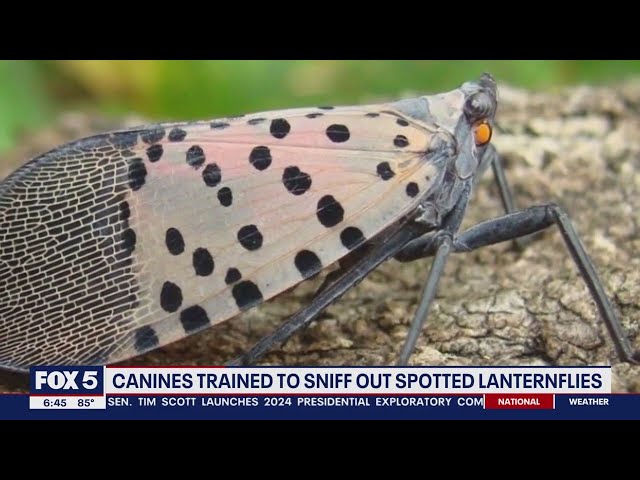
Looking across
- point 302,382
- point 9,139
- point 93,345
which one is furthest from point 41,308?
point 9,139

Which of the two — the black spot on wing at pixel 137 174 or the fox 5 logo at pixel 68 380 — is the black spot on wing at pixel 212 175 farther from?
the fox 5 logo at pixel 68 380

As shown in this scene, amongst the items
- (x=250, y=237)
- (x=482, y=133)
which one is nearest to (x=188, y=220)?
(x=250, y=237)

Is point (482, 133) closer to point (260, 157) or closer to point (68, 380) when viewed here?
point (260, 157)

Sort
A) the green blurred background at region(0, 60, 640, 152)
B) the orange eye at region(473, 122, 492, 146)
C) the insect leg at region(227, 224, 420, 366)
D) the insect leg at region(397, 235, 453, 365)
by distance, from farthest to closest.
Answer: the green blurred background at region(0, 60, 640, 152)
the orange eye at region(473, 122, 492, 146)
the insect leg at region(227, 224, 420, 366)
the insect leg at region(397, 235, 453, 365)

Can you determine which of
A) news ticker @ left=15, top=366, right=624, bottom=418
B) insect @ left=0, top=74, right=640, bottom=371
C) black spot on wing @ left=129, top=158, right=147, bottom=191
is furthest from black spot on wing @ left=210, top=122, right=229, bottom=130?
news ticker @ left=15, top=366, right=624, bottom=418

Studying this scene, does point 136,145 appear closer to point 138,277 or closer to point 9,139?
point 138,277

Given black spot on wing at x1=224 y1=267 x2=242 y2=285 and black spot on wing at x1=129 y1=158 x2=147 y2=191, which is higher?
black spot on wing at x1=129 y1=158 x2=147 y2=191

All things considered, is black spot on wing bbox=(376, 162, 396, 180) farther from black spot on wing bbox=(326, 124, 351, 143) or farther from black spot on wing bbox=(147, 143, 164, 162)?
black spot on wing bbox=(147, 143, 164, 162)
